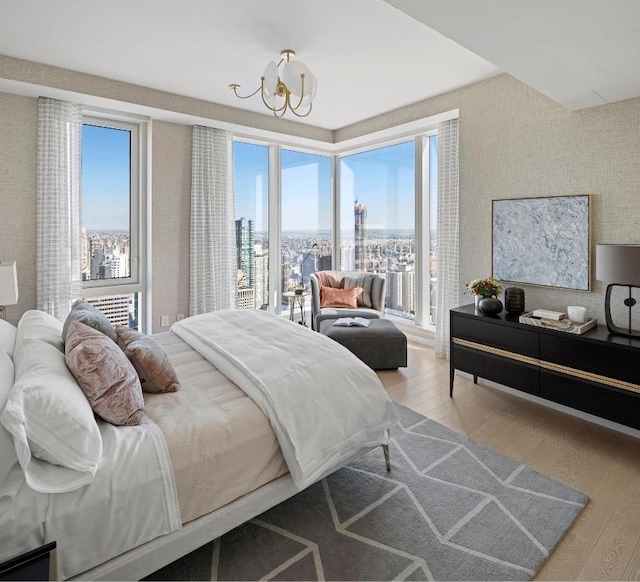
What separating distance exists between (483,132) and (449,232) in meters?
1.03

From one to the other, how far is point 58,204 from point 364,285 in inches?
130

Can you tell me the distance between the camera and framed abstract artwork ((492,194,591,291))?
10.2 ft

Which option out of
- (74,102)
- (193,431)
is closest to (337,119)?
(74,102)

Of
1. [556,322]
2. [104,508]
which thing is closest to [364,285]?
[556,322]

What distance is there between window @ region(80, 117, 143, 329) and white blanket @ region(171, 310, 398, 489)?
228cm

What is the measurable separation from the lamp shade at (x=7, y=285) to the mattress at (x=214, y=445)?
182 cm

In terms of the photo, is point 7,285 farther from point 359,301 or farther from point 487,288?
point 487,288

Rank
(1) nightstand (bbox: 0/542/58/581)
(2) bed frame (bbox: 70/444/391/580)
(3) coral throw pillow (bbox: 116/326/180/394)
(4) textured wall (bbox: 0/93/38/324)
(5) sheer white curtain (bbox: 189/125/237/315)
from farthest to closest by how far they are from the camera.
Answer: (5) sheer white curtain (bbox: 189/125/237/315) < (4) textured wall (bbox: 0/93/38/324) < (3) coral throw pillow (bbox: 116/326/180/394) < (2) bed frame (bbox: 70/444/391/580) < (1) nightstand (bbox: 0/542/58/581)

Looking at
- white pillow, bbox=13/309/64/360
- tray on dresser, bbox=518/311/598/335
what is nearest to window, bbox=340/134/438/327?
tray on dresser, bbox=518/311/598/335

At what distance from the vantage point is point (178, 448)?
155 centimetres

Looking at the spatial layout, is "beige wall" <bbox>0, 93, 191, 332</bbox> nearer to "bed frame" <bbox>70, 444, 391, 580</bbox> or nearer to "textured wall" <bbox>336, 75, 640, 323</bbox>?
"textured wall" <bbox>336, 75, 640, 323</bbox>

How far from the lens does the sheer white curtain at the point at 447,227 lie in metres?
4.28

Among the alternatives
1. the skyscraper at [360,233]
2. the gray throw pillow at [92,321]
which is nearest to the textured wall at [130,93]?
the skyscraper at [360,233]

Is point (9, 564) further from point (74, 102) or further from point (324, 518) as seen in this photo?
point (74, 102)
